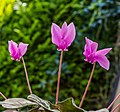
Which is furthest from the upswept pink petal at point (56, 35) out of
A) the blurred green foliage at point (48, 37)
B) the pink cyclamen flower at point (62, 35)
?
the blurred green foliage at point (48, 37)

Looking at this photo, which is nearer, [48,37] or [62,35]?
[62,35]

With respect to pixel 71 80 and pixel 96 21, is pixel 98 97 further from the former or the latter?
pixel 96 21

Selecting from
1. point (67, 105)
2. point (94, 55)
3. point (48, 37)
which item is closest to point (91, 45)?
point (94, 55)

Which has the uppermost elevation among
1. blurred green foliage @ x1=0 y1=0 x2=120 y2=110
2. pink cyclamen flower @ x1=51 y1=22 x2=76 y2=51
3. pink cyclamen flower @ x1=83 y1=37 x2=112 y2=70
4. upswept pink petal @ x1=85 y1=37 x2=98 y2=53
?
pink cyclamen flower @ x1=51 y1=22 x2=76 y2=51

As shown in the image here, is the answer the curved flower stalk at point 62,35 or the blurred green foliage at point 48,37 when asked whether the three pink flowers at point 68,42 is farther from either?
the blurred green foliage at point 48,37

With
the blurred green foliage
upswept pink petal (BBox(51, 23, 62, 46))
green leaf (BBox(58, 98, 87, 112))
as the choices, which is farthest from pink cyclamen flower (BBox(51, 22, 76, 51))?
the blurred green foliage

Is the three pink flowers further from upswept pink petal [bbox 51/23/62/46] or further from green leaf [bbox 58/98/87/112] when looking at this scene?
green leaf [bbox 58/98/87/112]

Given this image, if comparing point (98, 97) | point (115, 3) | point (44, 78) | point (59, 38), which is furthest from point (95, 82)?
point (59, 38)

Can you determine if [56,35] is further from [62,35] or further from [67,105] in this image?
[67,105]
